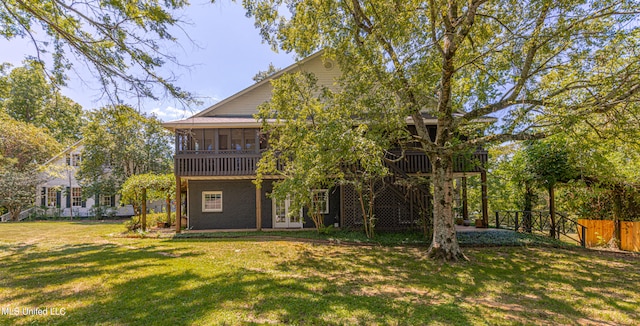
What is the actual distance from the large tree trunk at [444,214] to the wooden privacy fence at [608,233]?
6057 mm

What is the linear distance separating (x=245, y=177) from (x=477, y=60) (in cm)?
950

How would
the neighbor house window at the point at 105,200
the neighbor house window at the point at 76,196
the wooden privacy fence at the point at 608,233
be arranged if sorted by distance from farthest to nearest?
the neighbor house window at the point at 76,196 < the neighbor house window at the point at 105,200 < the wooden privacy fence at the point at 608,233

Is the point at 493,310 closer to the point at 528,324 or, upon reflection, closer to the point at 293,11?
the point at 528,324

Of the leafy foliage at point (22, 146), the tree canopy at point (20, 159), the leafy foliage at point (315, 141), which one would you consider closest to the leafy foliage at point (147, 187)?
the leafy foliage at point (315, 141)

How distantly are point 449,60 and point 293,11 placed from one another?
4735 mm

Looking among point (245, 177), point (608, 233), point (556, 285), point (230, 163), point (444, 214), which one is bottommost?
point (556, 285)

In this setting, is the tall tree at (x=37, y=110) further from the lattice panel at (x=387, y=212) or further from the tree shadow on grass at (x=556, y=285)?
the tree shadow on grass at (x=556, y=285)

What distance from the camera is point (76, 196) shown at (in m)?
21.9

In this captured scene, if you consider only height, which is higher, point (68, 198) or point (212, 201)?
point (212, 201)

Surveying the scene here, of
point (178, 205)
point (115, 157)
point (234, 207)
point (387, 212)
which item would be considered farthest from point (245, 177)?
point (115, 157)

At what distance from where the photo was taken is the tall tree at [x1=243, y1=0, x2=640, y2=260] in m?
6.06

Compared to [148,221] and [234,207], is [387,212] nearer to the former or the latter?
[234,207]

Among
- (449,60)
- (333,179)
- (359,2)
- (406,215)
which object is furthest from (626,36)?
(406,215)

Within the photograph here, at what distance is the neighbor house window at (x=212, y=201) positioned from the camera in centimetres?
1284
